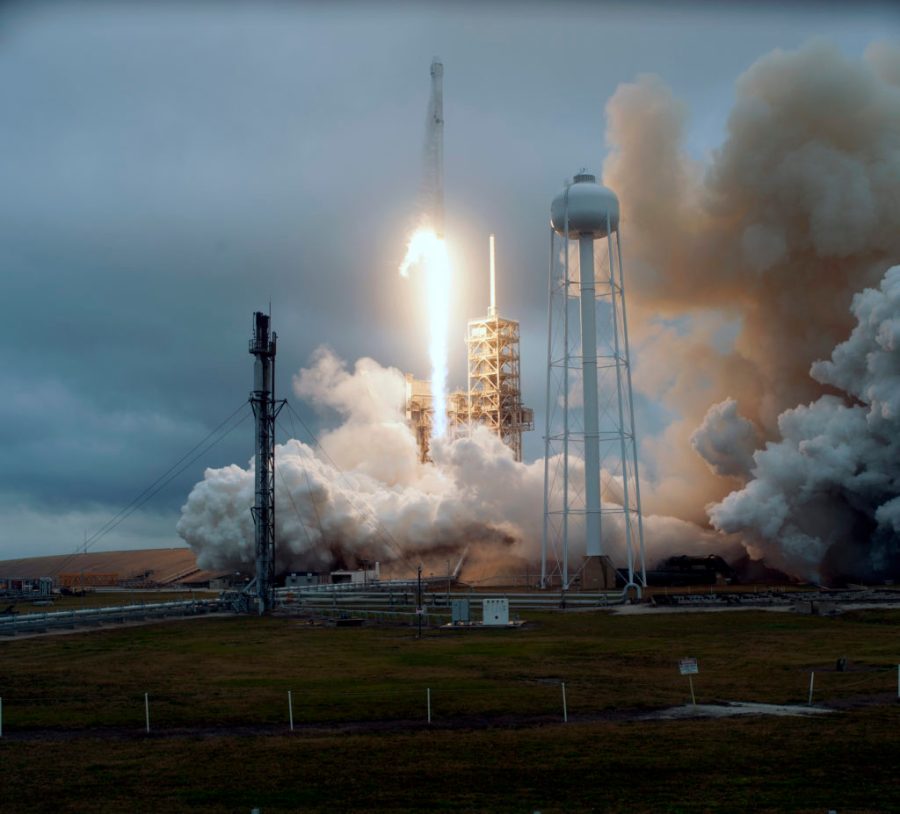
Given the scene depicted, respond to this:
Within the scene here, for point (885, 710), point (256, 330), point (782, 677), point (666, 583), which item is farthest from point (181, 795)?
point (666, 583)

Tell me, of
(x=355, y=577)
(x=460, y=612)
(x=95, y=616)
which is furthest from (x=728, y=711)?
(x=355, y=577)

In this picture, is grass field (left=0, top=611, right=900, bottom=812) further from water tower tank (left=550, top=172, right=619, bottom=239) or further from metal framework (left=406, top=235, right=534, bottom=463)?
metal framework (left=406, top=235, right=534, bottom=463)

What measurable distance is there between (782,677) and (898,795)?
15149 millimetres

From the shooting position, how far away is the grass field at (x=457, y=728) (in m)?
19.1

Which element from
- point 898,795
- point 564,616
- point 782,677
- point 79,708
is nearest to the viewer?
point 898,795

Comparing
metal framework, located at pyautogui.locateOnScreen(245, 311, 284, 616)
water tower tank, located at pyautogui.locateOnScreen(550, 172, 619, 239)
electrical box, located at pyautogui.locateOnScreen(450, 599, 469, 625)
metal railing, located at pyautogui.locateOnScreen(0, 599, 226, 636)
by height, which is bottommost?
metal railing, located at pyautogui.locateOnScreen(0, 599, 226, 636)

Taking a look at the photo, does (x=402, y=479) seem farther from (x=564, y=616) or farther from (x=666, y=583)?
(x=564, y=616)

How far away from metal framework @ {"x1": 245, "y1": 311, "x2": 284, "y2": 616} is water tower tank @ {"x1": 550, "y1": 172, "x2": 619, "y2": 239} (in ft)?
73.9

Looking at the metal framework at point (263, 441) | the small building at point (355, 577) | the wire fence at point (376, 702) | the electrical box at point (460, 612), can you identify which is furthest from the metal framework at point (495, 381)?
the wire fence at point (376, 702)

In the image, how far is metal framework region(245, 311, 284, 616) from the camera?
72188 mm

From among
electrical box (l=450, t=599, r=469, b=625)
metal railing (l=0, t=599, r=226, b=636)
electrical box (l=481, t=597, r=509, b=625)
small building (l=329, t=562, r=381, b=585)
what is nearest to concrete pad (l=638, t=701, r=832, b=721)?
electrical box (l=481, t=597, r=509, b=625)

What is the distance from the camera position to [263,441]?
72.4m

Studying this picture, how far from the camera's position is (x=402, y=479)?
386ft

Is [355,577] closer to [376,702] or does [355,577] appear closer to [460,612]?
[460,612]
